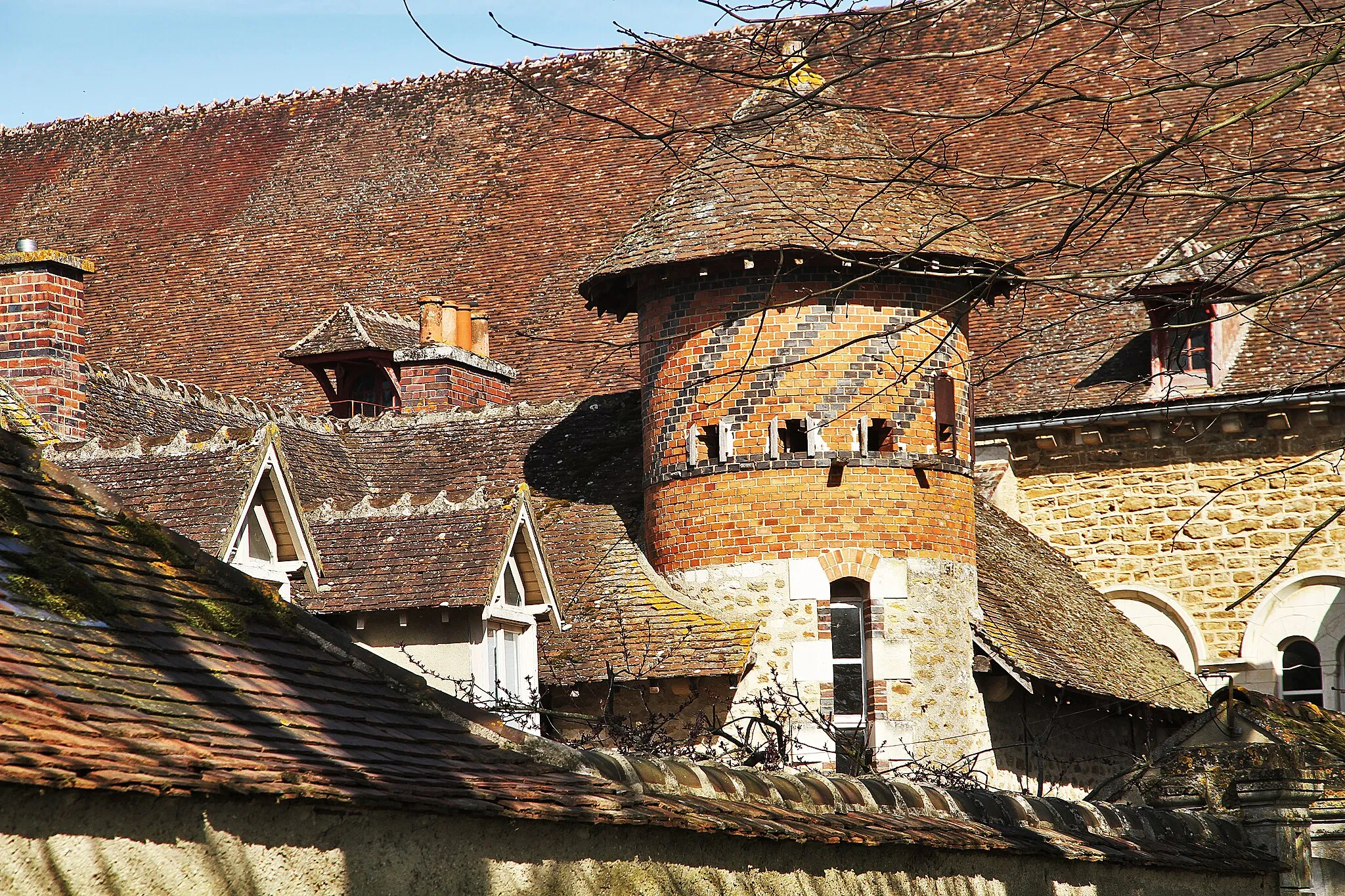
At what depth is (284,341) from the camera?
23453mm

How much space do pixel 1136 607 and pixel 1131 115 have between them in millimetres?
6023

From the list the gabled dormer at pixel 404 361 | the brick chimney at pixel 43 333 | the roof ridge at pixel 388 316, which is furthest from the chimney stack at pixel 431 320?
the brick chimney at pixel 43 333

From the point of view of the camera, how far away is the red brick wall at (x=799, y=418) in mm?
15164

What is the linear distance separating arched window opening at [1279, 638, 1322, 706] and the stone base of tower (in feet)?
19.3

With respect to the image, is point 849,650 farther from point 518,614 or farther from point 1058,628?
point 518,614

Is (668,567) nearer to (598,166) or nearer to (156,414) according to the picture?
(156,414)

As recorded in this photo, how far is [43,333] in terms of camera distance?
46.8 feet

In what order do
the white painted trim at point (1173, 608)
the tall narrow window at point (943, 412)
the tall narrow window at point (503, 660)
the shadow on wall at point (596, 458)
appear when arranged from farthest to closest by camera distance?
the white painted trim at point (1173, 608)
the shadow on wall at point (596, 458)
the tall narrow window at point (943, 412)
the tall narrow window at point (503, 660)

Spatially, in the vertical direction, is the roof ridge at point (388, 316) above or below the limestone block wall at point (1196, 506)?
above

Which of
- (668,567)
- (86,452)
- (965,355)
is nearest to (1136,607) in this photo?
(965,355)

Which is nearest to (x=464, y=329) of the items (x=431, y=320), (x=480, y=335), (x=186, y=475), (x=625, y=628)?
(x=480, y=335)

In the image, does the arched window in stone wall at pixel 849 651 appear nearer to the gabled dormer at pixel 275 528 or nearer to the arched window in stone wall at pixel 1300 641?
the gabled dormer at pixel 275 528

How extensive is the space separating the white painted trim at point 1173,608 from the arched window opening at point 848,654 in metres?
5.80

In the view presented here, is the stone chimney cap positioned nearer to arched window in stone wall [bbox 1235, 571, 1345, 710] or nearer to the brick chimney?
the brick chimney
